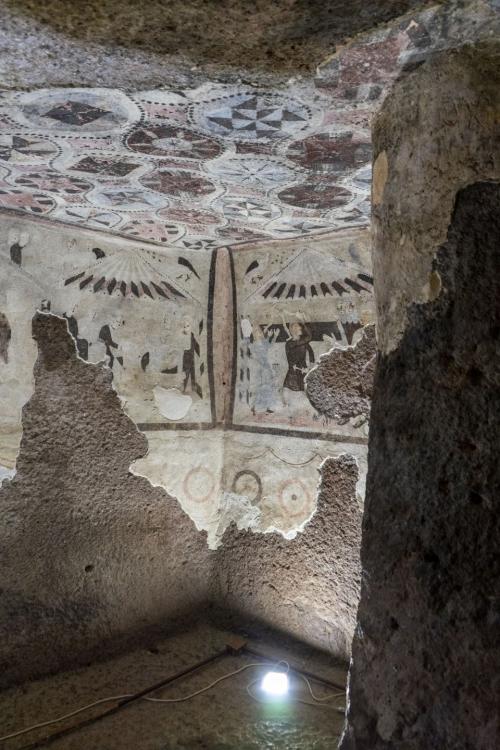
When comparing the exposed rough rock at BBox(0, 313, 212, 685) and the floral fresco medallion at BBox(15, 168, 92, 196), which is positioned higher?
the floral fresco medallion at BBox(15, 168, 92, 196)

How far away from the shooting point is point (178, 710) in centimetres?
333

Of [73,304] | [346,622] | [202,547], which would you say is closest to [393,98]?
[73,304]

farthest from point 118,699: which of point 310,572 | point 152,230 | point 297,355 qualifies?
point 152,230

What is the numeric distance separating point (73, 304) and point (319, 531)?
1.96 m

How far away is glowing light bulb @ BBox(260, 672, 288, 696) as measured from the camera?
11.7 ft

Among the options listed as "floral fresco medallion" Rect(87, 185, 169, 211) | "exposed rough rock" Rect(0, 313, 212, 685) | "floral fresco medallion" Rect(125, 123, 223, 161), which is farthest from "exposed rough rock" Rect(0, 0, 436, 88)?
"exposed rough rock" Rect(0, 313, 212, 685)

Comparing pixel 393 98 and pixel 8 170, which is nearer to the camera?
pixel 393 98

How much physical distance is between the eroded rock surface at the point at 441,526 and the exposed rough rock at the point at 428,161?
1.7 inches

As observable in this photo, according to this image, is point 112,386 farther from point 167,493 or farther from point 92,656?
point 92,656

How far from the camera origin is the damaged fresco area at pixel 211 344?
145 inches

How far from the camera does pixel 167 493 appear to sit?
14.0ft

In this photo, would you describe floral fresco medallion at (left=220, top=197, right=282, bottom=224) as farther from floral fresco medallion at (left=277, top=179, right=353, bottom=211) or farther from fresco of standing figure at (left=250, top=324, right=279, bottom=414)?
fresco of standing figure at (left=250, top=324, right=279, bottom=414)

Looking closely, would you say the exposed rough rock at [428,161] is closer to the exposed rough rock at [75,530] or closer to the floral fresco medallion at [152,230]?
the floral fresco medallion at [152,230]

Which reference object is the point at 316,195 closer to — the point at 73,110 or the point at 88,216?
the point at 73,110
